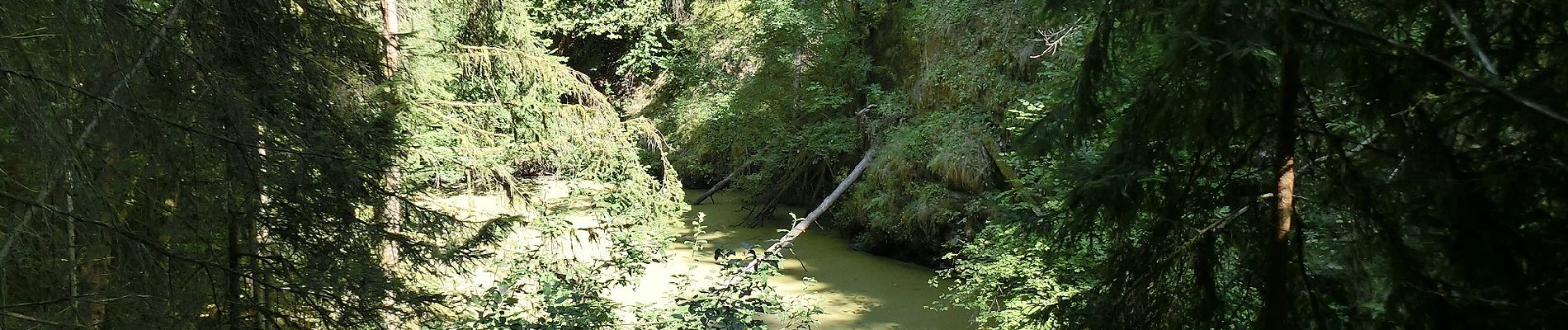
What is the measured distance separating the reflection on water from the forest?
0.12 m

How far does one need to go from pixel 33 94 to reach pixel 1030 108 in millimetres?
6055

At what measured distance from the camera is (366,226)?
4777mm

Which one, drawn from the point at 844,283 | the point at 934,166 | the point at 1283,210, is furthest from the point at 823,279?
the point at 1283,210

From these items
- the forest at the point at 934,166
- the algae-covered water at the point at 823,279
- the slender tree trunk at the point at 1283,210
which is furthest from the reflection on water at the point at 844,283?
the slender tree trunk at the point at 1283,210

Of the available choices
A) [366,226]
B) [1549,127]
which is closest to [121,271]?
[366,226]

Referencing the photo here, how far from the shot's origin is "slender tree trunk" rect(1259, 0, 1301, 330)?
9.43 feet

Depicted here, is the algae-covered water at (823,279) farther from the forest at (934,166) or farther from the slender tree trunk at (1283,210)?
the slender tree trunk at (1283,210)

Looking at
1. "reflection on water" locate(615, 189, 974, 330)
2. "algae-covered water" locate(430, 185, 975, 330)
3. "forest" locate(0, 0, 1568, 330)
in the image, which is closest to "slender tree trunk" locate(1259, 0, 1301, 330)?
"forest" locate(0, 0, 1568, 330)

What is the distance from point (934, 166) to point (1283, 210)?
6.87 meters

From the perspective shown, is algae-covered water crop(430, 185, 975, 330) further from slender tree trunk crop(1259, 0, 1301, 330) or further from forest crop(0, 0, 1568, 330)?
slender tree trunk crop(1259, 0, 1301, 330)

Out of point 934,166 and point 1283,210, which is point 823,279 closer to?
point 934,166

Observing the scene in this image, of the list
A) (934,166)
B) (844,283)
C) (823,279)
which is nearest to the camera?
(934,166)

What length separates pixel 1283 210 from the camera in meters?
3.03

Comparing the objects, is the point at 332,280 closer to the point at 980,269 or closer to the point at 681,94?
the point at 980,269
